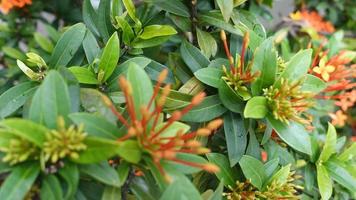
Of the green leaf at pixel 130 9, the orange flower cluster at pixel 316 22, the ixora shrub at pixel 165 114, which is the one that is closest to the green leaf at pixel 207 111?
the ixora shrub at pixel 165 114

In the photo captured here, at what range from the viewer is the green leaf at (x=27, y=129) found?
592 mm

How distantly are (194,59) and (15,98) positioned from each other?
340 millimetres

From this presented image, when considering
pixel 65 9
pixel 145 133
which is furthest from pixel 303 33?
pixel 145 133

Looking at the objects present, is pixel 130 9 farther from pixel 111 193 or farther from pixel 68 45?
pixel 111 193

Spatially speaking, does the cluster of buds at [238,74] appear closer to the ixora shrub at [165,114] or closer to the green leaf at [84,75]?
the ixora shrub at [165,114]

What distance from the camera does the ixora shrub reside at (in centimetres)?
62

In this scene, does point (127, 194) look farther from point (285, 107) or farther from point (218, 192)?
point (285, 107)

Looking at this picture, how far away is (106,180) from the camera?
0.63 m

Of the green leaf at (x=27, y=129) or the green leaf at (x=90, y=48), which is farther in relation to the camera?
the green leaf at (x=90, y=48)

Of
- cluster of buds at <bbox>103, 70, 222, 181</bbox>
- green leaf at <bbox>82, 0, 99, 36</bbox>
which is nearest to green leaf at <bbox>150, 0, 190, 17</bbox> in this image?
green leaf at <bbox>82, 0, 99, 36</bbox>

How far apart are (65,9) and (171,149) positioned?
1.01 meters

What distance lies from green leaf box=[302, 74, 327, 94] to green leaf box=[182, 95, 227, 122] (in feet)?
0.54

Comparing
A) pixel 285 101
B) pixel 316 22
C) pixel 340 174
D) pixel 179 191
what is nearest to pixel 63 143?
pixel 179 191

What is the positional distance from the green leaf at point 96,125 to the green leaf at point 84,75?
19 centimetres
